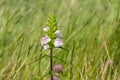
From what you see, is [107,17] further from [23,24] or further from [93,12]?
[23,24]

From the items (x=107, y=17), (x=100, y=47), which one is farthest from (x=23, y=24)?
(x=100, y=47)

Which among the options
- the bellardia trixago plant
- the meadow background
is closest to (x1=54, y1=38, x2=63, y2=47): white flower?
the bellardia trixago plant

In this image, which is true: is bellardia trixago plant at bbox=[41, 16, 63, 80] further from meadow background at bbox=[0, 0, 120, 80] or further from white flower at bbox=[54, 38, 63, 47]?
meadow background at bbox=[0, 0, 120, 80]

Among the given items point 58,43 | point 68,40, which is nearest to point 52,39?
point 58,43

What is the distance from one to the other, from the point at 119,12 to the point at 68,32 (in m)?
0.44

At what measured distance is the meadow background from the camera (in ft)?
10.2

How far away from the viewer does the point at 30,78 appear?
3088 millimetres

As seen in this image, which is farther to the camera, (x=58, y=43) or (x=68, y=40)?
(x=68, y=40)

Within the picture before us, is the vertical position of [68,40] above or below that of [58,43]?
above

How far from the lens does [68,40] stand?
3.66m

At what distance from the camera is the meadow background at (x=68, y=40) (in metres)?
3.11

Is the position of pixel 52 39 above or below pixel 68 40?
below

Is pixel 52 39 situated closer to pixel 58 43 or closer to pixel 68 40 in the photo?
pixel 58 43

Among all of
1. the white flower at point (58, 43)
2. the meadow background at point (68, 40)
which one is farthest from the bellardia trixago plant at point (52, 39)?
the meadow background at point (68, 40)
